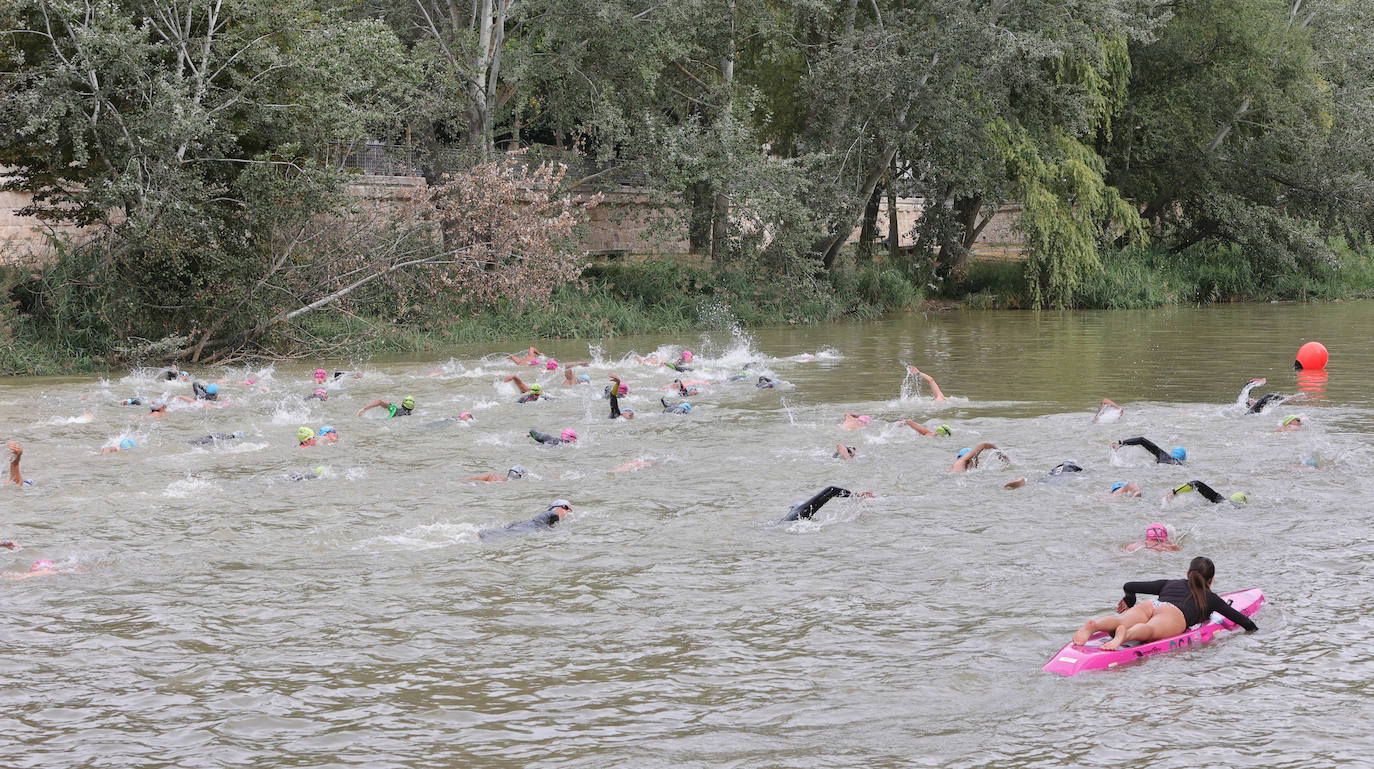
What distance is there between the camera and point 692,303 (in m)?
30.9

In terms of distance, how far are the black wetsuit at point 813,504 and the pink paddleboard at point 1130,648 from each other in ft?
9.33

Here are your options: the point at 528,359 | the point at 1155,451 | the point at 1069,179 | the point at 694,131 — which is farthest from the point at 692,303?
the point at 1155,451

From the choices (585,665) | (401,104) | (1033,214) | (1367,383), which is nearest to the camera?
(585,665)

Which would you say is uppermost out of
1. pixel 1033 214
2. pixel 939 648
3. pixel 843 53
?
pixel 843 53

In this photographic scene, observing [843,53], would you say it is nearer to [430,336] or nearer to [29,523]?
[430,336]

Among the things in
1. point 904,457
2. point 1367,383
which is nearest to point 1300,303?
point 1367,383

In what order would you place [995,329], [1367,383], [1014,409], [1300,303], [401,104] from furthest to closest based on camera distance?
1. [1300,303]
2. [995,329]
3. [401,104]
4. [1367,383]
5. [1014,409]

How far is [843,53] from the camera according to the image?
29.5m

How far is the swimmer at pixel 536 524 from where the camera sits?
31.1 ft

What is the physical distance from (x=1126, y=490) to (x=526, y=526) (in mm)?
4924

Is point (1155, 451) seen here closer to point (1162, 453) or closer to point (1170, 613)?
point (1162, 453)

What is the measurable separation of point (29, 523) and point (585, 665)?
5.74m

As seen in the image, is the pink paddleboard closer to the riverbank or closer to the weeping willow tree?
the riverbank

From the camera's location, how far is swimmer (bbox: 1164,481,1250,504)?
31.5ft
